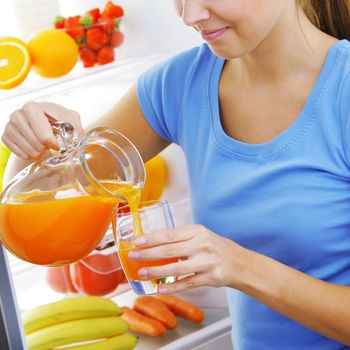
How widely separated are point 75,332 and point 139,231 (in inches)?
25.5

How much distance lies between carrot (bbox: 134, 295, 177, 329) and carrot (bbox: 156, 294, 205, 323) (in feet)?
0.08

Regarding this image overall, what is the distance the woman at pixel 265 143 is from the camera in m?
1.20

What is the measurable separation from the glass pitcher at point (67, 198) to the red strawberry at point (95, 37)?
0.75 m

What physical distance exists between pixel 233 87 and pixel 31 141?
0.41 m

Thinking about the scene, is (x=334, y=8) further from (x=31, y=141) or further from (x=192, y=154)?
(x=31, y=141)

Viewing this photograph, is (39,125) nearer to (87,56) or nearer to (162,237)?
(162,237)

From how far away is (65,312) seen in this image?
1684mm

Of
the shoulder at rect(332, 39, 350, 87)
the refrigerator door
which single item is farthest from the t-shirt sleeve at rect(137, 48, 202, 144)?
the refrigerator door

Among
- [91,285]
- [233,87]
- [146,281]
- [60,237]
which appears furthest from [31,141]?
[91,285]

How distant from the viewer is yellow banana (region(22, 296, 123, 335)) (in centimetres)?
166

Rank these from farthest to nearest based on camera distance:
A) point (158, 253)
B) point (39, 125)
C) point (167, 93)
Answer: point (167, 93) < point (39, 125) < point (158, 253)

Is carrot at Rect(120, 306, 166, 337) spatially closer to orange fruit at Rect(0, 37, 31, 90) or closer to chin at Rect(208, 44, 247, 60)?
orange fruit at Rect(0, 37, 31, 90)

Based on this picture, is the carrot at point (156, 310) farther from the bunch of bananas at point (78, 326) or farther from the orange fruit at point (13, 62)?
the orange fruit at point (13, 62)

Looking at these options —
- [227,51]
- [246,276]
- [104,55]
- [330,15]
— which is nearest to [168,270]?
[246,276]
